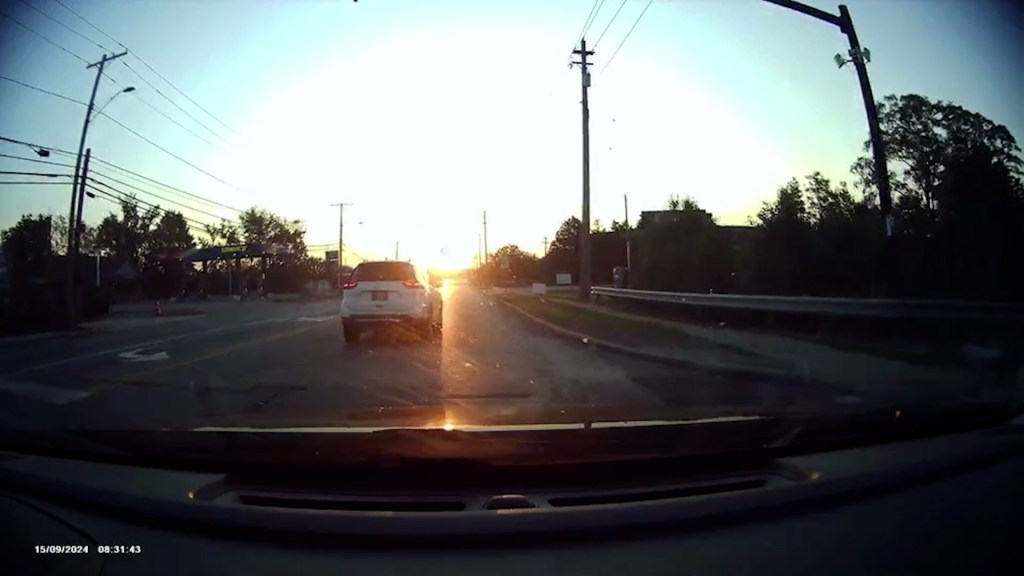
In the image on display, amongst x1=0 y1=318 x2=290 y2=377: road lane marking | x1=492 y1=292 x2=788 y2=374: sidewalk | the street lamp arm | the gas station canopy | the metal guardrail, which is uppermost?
the street lamp arm

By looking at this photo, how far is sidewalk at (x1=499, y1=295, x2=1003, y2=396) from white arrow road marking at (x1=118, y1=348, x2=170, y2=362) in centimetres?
839

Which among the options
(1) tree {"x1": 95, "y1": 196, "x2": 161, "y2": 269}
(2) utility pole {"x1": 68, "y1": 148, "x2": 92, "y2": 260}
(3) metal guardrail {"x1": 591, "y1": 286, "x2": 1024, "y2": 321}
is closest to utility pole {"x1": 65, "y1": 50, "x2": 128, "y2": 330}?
(2) utility pole {"x1": 68, "y1": 148, "x2": 92, "y2": 260}

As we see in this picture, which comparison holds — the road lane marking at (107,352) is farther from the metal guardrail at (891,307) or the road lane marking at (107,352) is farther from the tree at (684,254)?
the tree at (684,254)

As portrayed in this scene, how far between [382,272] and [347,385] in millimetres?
7490

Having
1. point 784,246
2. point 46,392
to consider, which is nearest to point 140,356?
point 46,392

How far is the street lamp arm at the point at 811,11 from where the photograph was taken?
40.8 ft

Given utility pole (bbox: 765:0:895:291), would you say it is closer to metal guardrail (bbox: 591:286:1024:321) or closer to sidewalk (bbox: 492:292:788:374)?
metal guardrail (bbox: 591:286:1024:321)

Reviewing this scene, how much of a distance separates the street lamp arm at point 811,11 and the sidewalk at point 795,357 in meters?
6.16

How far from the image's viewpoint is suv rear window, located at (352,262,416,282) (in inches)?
590

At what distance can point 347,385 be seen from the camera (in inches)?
310

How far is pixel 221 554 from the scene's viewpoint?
7.09ft

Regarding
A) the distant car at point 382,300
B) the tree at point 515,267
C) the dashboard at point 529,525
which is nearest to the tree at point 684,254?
the distant car at point 382,300

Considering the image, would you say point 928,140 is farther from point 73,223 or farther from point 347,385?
point 73,223

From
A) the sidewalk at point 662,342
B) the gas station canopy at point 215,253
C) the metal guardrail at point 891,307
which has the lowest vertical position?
the sidewalk at point 662,342
